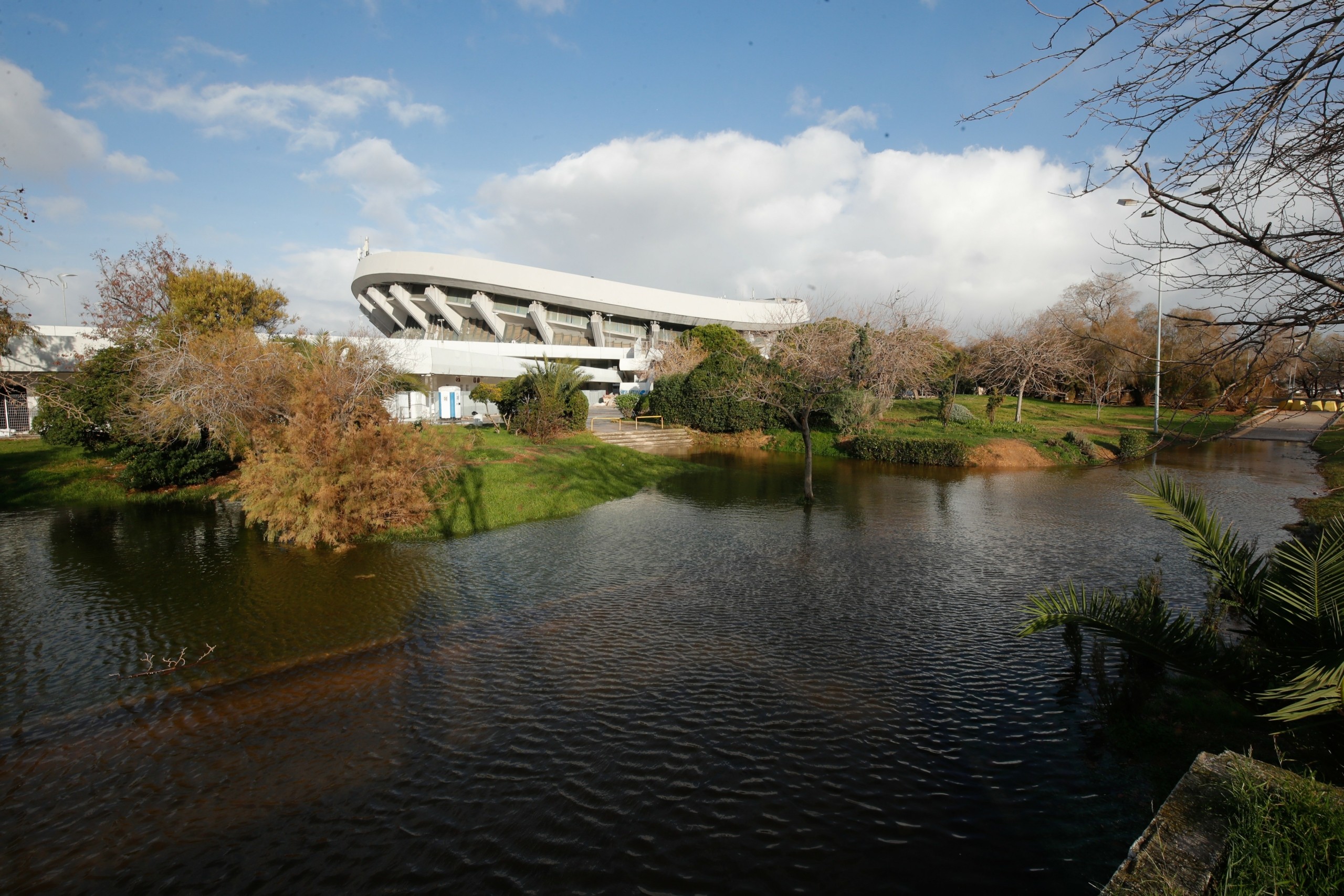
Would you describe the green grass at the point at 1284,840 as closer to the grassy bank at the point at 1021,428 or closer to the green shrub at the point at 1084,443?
the grassy bank at the point at 1021,428

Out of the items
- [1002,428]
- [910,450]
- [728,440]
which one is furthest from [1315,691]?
[1002,428]

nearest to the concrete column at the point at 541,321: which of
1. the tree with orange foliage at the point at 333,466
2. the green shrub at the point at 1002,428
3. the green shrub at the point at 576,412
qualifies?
the green shrub at the point at 576,412

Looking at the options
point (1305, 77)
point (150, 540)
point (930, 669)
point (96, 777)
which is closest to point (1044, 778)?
point (930, 669)

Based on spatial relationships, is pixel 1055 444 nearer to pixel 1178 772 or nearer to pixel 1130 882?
pixel 1178 772

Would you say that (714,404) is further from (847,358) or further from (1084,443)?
(1084,443)

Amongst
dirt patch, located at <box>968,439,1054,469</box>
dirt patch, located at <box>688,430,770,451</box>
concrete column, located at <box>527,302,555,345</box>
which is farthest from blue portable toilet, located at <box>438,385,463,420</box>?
concrete column, located at <box>527,302,555,345</box>

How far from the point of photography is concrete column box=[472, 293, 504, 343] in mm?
62281

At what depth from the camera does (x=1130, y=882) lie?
2559 mm

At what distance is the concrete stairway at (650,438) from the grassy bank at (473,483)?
18.4 feet

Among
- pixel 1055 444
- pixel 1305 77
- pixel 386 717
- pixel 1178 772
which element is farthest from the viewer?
pixel 1055 444

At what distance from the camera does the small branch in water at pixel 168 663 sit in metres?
6.59

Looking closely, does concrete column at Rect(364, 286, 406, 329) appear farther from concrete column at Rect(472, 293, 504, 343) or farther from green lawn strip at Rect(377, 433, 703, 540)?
green lawn strip at Rect(377, 433, 703, 540)

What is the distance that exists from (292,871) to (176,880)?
2.16ft

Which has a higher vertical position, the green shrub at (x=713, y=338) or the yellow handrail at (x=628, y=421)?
the green shrub at (x=713, y=338)
